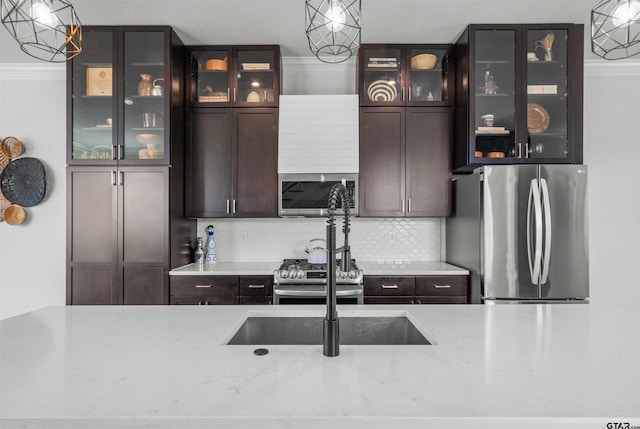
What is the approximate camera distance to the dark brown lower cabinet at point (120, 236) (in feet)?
8.92

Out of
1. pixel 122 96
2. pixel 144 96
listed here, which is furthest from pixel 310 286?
pixel 122 96

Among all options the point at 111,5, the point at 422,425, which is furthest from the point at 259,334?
the point at 111,5

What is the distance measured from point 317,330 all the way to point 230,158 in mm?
2047

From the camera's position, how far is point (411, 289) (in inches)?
108

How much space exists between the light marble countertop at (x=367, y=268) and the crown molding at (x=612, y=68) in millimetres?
2238

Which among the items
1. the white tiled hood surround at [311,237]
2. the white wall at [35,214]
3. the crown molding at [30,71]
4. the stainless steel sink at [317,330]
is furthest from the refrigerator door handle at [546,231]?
the crown molding at [30,71]

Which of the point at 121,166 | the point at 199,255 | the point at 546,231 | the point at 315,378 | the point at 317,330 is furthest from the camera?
the point at 199,255

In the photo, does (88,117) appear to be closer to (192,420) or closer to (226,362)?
(226,362)

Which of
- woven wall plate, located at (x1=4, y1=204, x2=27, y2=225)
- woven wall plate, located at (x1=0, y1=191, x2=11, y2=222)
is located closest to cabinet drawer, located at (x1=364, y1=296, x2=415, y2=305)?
woven wall plate, located at (x1=4, y1=204, x2=27, y2=225)

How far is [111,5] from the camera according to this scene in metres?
2.50

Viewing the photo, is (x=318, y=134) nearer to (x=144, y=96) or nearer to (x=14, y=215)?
(x=144, y=96)

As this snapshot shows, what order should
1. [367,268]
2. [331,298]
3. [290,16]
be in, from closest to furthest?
[331,298], [290,16], [367,268]

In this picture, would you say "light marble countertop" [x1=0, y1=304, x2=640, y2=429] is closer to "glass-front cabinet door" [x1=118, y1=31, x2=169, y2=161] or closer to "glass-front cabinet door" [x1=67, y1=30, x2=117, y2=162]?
"glass-front cabinet door" [x1=118, y1=31, x2=169, y2=161]

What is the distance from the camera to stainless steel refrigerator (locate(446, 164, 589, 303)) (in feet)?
8.12
